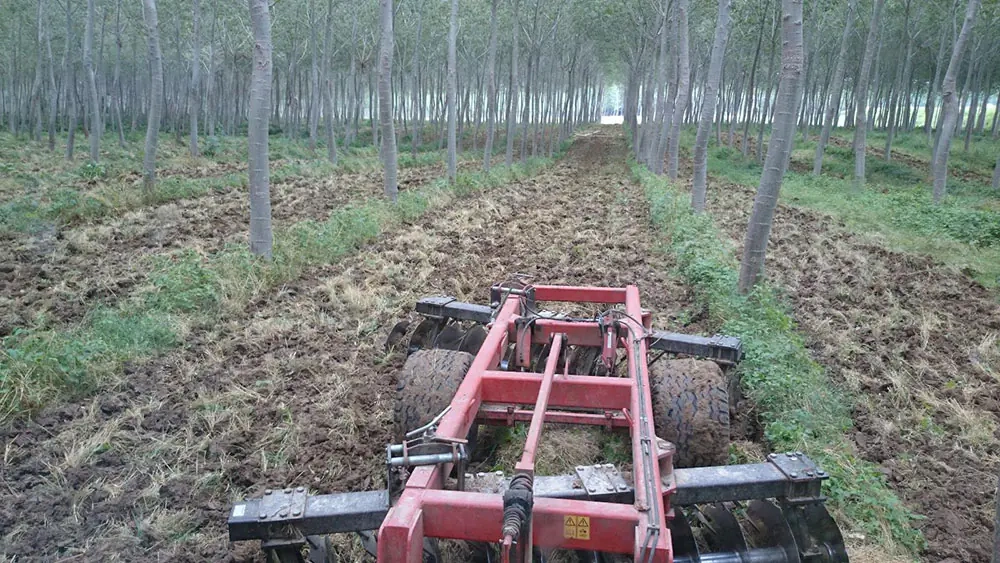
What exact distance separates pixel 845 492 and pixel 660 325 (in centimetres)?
334

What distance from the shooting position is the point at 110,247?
10.1 metres

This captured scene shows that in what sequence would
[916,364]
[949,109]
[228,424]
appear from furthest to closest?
[949,109] → [916,364] → [228,424]

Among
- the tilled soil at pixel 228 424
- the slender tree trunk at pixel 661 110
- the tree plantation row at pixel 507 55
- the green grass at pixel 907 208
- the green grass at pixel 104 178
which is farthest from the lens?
the slender tree trunk at pixel 661 110

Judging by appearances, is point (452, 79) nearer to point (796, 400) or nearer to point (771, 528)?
point (796, 400)

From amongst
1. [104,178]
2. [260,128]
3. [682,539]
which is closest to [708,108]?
[260,128]

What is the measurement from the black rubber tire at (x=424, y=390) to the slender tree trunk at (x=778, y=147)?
5141 mm

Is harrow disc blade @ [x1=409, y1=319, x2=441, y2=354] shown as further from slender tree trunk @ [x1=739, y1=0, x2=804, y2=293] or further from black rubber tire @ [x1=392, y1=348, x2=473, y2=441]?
slender tree trunk @ [x1=739, y1=0, x2=804, y2=293]

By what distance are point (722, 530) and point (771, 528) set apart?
227mm

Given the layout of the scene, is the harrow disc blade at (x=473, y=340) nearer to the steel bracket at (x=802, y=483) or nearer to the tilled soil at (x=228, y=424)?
the tilled soil at (x=228, y=424)

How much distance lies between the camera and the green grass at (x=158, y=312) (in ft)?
16.6

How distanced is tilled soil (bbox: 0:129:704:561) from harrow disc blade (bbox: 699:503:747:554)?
6.44ft

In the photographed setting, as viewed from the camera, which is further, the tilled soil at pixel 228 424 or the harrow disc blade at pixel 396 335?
the harrow disc blade at pixel 396 335

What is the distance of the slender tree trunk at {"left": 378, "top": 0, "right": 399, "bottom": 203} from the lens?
1447 cm

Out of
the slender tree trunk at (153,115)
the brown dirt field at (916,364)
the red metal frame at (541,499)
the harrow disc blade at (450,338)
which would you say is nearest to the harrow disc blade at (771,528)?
the red metal frame at (541,499)
